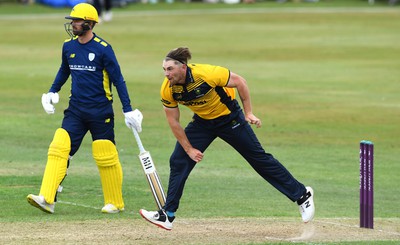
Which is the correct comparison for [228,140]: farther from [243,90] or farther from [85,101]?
[85,101]

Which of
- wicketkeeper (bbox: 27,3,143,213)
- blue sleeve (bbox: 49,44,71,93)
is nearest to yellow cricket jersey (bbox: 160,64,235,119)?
wicketkeeper (bbox: 27,3,143,213)

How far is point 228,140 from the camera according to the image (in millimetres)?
11219

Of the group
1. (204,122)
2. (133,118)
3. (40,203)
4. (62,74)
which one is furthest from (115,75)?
(40,203)

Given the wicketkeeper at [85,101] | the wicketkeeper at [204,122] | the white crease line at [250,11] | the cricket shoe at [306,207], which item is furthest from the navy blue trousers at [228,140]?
the white crease line at [250,11]

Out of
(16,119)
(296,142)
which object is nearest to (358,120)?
(296,142)

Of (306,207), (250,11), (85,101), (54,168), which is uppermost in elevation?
(85,101)

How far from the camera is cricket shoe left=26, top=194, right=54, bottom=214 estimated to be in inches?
468

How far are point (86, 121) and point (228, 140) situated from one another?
1981mm

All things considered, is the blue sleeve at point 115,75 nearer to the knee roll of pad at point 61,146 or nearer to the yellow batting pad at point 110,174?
the yellow batting pad at point 110,174

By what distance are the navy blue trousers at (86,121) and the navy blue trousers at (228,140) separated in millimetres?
1487

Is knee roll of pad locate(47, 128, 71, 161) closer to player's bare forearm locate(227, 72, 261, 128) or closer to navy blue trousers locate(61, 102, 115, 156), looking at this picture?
navy blue trousers locate(61, 102, 115, 156)

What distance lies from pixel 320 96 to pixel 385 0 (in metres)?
39.8

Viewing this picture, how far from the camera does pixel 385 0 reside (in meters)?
64.3

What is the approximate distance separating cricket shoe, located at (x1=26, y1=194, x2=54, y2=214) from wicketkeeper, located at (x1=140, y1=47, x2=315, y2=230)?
158 centimetres
